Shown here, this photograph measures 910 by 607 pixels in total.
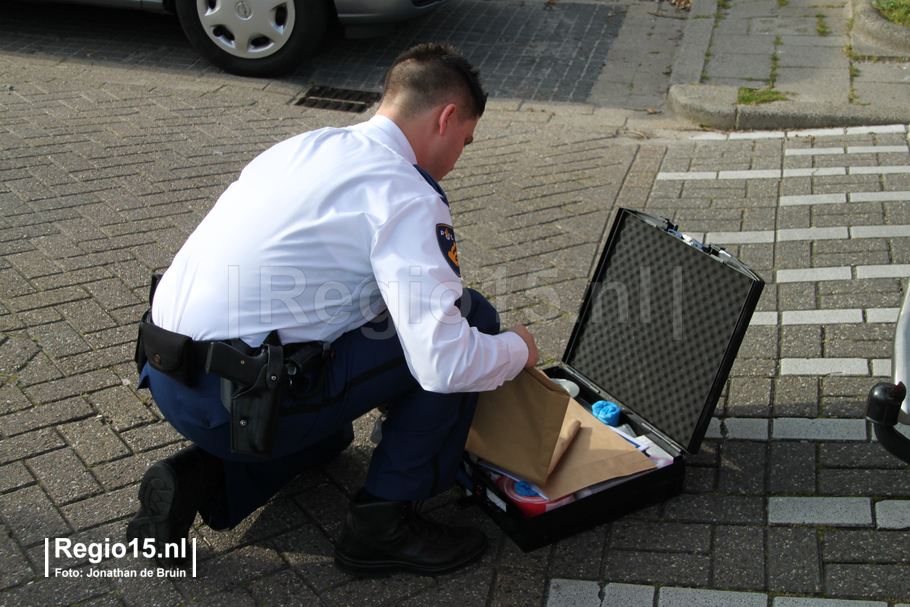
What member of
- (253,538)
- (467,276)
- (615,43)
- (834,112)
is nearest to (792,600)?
(253,538)

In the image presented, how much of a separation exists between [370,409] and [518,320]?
1.37 meters

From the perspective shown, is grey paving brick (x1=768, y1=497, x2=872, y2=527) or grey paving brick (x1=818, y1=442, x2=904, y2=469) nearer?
grey paving brick (x1=768, y1=497, x2=872, y2=527)

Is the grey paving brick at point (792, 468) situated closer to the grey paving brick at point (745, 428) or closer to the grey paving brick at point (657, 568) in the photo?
the grey paving brick at point (745, 428)

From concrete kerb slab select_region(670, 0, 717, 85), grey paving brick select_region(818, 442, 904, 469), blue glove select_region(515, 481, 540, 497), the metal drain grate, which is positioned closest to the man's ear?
blue glove select_region(515, 481, 540, 497)

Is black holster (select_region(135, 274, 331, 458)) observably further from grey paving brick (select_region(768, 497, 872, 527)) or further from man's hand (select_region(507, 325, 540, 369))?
grey paving brick (select_region(768, 497, 872, 527))

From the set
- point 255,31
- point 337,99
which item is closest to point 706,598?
point 337,99

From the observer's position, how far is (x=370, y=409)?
87.3 inches

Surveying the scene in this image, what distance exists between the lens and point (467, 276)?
3.80 m

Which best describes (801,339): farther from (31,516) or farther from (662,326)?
(31,516)

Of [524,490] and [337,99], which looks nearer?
[524,490]

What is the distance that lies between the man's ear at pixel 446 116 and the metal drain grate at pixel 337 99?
11.7 feet

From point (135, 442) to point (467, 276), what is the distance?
5.50 ft

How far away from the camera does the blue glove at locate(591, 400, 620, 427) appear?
265cm

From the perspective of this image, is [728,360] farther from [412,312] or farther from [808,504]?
[412,312]
